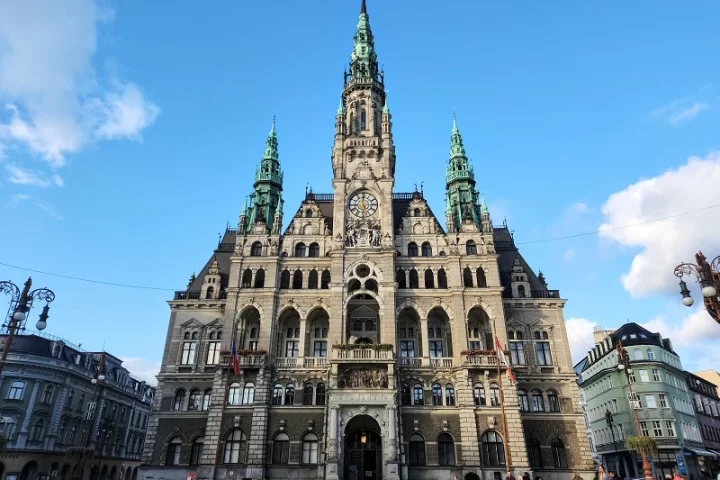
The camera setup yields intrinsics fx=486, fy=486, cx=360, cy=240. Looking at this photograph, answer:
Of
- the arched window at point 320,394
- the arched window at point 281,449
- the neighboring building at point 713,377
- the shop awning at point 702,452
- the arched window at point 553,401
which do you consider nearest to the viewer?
the arched window at point 281,449

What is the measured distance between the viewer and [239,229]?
52781 mm

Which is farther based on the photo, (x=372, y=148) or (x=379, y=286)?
(x=372, y=148)

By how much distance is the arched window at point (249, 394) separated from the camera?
1727 inches

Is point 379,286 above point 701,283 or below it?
above

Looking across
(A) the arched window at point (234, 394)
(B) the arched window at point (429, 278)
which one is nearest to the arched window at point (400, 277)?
(B) the arched window at point (429, 278)

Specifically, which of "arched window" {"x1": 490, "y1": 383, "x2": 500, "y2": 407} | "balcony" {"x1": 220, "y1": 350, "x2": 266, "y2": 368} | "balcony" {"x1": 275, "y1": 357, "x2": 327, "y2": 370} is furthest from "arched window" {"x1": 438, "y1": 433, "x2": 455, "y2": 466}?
"balcony" {"x1": 220, "y1": 350, "x2": 266, "y2": 368}

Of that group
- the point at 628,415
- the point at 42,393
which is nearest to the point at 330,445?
the point at 42,393

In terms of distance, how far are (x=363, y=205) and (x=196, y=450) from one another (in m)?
28.4

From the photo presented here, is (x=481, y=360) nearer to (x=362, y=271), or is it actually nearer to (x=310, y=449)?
(x=362, y=271)

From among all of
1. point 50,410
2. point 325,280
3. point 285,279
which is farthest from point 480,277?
point 50,410

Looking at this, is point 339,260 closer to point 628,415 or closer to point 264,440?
point 264,440

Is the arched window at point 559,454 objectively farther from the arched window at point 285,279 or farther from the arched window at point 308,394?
the arched window at point 285,279

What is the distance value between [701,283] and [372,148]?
38876 millimetres

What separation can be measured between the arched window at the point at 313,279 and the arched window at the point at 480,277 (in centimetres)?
1618
